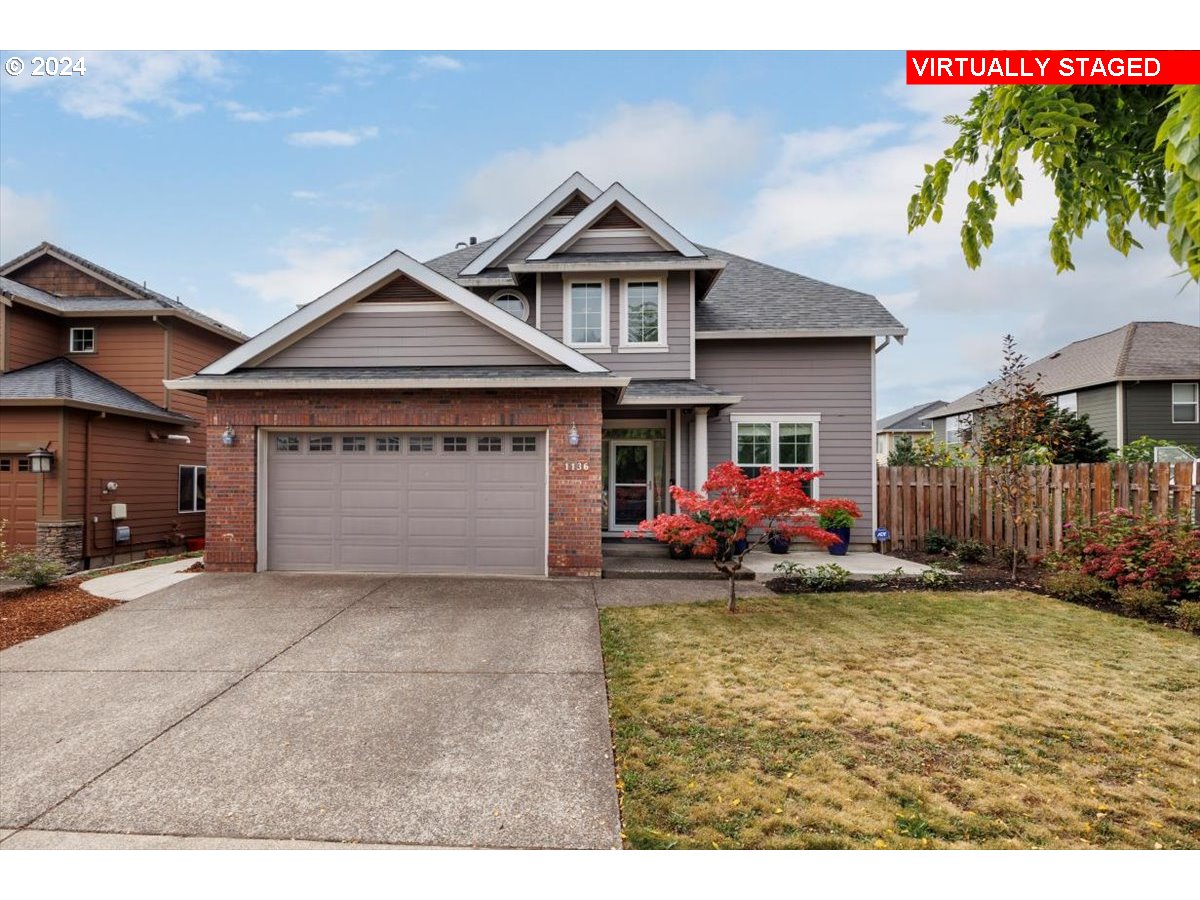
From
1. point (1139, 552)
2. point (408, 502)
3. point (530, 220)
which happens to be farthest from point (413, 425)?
point (1139, 552)

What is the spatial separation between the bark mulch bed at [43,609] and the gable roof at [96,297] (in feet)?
25.4

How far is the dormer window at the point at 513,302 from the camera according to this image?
13.0m

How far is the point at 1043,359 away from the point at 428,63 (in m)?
31.3

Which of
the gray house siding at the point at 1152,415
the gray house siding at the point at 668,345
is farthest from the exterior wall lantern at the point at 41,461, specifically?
the gray house siding at the point at 1152,415

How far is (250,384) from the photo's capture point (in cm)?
927

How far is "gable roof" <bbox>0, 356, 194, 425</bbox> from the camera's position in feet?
38.1

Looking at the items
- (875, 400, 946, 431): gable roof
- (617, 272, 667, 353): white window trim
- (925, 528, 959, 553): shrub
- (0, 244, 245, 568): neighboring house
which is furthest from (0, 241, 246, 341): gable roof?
(875, 400, 946, 431): gable roof

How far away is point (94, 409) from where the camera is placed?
12.1 meters

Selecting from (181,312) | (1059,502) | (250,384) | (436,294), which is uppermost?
(181,312)

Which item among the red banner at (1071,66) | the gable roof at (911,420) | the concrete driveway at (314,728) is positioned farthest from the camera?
the gable roof at (911,420)

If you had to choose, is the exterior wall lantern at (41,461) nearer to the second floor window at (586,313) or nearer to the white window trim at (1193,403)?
the second floor window at (586,313)

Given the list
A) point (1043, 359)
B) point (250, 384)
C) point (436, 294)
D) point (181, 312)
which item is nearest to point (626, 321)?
point (436, 294)

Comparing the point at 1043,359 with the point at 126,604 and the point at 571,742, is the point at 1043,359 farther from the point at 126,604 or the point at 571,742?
the point at 126,604

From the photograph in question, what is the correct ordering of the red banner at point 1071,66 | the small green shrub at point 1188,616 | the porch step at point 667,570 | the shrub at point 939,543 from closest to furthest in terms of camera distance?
the red banner at point 1071,66
the small green shrub at point 1188,616
the porch step at point 667,570
the shrub at point 939,543
